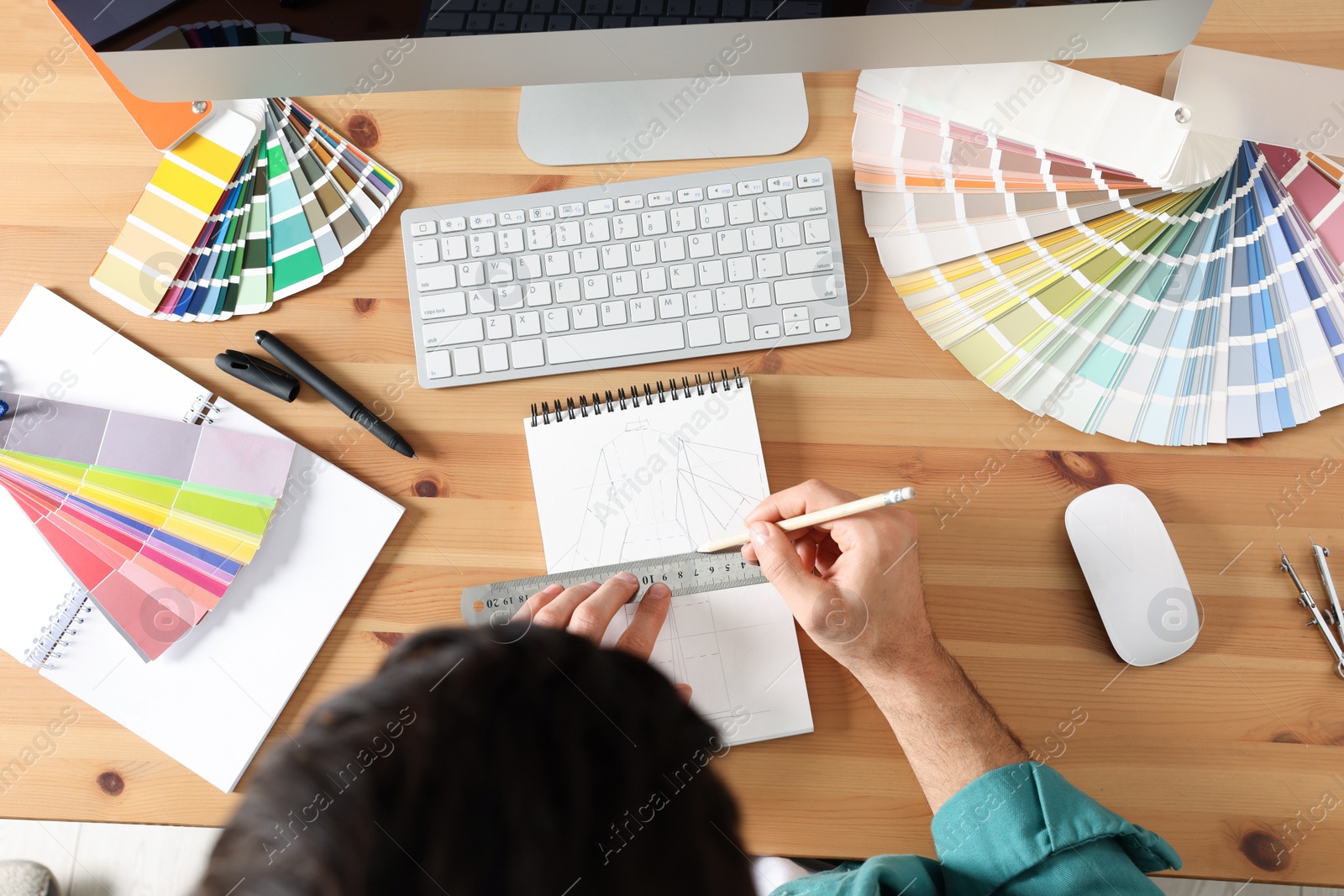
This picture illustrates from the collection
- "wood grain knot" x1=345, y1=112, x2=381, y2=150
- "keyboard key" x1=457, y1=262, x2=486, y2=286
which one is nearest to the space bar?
"keyboard key" x1=457, y1=262, x2=486, y2=286

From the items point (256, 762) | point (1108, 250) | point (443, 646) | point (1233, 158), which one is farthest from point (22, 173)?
point (1233, 158)

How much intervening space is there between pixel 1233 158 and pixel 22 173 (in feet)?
4.30

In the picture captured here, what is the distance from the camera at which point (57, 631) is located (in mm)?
831

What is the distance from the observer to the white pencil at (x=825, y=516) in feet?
2.09

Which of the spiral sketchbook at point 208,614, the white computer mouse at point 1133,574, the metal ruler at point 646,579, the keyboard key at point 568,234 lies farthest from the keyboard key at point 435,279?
the white computer mouse at point 1133,574

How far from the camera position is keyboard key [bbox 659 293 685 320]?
0.86 metres

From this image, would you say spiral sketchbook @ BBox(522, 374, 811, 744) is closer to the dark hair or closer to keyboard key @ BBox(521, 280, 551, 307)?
keyboard key @ BBox(521, 280, 551, 307)

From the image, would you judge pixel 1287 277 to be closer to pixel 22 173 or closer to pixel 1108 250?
pixel 1108 250

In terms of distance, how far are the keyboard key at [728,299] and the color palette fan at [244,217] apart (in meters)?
0.38

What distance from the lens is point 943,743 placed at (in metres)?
0.77

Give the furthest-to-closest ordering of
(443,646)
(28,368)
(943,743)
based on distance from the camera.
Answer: (28,368) → (943,743) → (443,646)

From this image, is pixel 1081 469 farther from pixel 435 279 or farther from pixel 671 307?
pixel 435 279

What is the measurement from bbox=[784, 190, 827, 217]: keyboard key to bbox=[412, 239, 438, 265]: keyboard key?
386mm

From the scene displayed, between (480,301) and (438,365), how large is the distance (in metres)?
0.08
